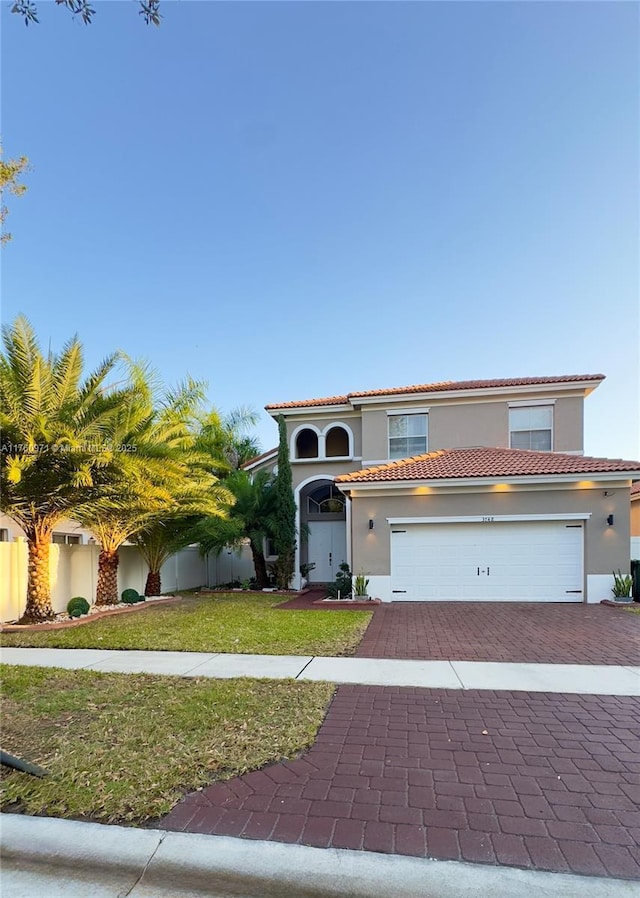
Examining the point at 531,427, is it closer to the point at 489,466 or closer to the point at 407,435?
the point at 489,466

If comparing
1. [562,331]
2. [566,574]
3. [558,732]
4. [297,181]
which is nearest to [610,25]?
[297,181]

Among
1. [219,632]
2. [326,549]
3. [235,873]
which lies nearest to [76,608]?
[219,632]

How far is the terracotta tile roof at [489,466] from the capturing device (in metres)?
13.2

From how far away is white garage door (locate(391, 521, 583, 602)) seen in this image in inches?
518

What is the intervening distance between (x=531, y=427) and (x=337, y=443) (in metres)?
7.34

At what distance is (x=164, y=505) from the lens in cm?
1182

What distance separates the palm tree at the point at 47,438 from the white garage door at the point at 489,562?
8.49m

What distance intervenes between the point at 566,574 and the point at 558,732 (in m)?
9.91

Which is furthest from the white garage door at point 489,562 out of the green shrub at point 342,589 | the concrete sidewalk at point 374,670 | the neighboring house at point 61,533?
the neighboring house at point 61,533

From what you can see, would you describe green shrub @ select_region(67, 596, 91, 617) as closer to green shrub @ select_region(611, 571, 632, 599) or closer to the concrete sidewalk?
the concrete sidewalk

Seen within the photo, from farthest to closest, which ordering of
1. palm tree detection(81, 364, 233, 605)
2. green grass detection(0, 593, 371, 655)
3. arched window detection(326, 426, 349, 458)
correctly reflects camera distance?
arched window detection(326, 426, 349, 458)
palm tree detection(81, 364, 233, 605)
green grass detection(0, 593, 371, 655)

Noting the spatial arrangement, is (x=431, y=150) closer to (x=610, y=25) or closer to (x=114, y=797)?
(x=610, y=25)

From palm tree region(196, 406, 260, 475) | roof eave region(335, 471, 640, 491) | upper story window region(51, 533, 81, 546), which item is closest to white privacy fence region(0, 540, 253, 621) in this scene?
upper story window region(51, 533, 81, 546)

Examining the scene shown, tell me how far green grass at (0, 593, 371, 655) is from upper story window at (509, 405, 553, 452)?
8.92 m
